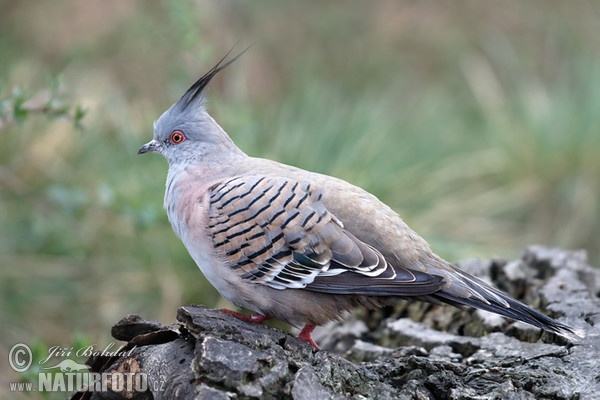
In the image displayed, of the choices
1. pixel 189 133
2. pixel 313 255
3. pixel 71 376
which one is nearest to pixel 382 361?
pixel 313 255

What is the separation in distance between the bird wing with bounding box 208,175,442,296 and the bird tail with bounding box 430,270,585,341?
0.32 feet

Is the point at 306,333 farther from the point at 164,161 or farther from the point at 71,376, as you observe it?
the point at 164,161

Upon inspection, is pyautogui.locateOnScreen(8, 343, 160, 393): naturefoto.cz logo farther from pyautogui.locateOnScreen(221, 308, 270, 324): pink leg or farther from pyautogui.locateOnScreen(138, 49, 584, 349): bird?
pyautogui.locateOnScreen(138, 49, 584, 349): bird

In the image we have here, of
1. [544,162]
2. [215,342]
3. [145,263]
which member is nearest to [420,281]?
[215,342]

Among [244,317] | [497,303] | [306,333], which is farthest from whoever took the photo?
[306,333]

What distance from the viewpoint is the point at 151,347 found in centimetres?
351

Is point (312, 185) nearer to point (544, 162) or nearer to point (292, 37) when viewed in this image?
point (544, 162)

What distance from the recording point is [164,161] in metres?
7.46

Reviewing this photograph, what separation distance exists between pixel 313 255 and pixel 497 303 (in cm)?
87

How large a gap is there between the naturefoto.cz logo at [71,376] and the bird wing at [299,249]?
0.73m

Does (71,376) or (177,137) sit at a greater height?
(177,137)

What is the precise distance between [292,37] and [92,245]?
6.29 meters

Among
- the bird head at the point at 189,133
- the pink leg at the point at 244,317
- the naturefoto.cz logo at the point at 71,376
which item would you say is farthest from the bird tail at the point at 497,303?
the bird head at the point at 189,133

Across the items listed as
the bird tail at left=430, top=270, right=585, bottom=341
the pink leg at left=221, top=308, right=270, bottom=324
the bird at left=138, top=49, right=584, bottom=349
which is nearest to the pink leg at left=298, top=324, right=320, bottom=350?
the bird at left=138, top=49, right=584, bottom=349
